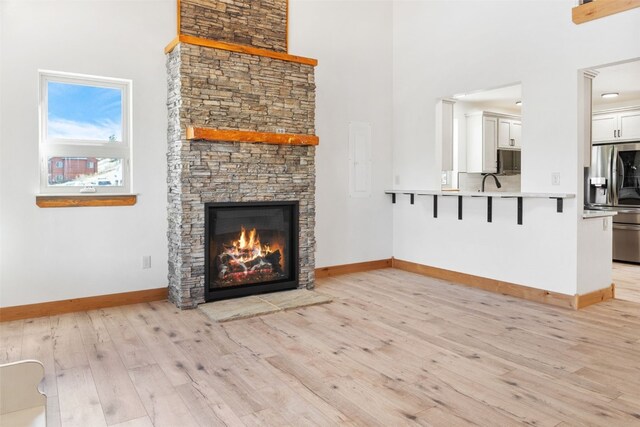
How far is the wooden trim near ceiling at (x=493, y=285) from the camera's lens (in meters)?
4.25

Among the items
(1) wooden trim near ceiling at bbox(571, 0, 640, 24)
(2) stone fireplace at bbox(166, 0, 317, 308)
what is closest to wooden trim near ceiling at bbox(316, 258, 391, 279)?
(2) stone fireplace at bbox(166, 0, 317, 308)

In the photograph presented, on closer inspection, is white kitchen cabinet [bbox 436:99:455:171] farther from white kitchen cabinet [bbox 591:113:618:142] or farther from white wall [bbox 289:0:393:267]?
white kitchen cabinet [bbox 591:113:618:142]

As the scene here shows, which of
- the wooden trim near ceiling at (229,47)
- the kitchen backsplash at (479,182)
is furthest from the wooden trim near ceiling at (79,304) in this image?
the kitchen backsplash at (479,182)

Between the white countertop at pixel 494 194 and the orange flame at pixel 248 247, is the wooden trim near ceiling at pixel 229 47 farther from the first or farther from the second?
the white countertop at pixel 494 194

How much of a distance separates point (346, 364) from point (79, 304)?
2.59 metres

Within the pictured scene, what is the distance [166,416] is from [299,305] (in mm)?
2021

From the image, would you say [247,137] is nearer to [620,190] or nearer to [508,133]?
[508,133]

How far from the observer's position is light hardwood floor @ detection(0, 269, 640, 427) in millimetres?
2295

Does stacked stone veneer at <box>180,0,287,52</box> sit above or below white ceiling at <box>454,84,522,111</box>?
above

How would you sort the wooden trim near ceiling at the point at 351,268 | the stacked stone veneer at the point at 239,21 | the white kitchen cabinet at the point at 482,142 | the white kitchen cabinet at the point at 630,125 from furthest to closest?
the white kitchen cabinet at the point at 482,142, the white kitchen cabinet at the point at 630,125, the wooden trim near ceiling at the point at 351,268, the stacked stone veneer at the point at 239,21

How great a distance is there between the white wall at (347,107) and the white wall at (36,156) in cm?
170

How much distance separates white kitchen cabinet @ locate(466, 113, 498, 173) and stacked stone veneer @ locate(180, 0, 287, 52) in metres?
3.95

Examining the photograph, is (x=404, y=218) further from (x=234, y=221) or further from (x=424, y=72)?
(x=234, y=221)

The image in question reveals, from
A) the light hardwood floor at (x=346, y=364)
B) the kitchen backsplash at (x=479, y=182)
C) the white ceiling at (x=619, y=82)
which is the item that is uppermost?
the white ceiling at (x=619, y=82)
